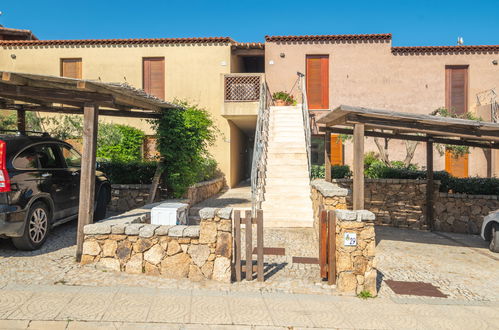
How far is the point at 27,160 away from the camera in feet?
19.4

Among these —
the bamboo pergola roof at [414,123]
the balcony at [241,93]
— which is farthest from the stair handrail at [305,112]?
the bamboo pergola roof at [414,123]

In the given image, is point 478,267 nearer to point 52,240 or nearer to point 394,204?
point 394,204

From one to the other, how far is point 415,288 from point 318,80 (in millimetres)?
12095

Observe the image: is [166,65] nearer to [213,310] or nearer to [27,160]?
[27,160]

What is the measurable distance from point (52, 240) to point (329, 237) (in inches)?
196

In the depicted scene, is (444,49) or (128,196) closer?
(128,196)

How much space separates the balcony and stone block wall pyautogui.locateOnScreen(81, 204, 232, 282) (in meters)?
9.05

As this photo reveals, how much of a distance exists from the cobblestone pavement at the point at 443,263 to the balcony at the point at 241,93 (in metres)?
6.83

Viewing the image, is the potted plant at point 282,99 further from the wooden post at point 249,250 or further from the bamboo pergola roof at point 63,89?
the wooden post at point 249,250

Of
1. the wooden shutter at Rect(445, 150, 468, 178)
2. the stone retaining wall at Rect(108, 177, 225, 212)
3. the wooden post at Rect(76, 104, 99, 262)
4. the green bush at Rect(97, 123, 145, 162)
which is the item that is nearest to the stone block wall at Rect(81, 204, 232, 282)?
the wooden post at Rect(76, 104, 99, 262)

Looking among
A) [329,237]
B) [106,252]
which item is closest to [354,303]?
[329,237]

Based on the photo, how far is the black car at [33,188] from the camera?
530 centimetres

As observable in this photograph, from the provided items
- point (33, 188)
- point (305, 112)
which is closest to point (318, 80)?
point (305, 112)

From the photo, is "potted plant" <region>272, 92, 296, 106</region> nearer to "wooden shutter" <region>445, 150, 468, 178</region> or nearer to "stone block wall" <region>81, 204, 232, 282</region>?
"wooden shutter" <region>445, 150, 468, 178</region>
